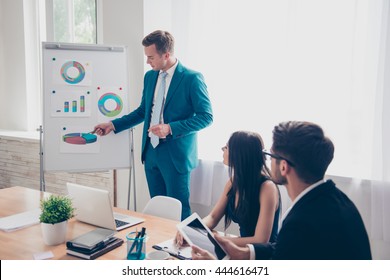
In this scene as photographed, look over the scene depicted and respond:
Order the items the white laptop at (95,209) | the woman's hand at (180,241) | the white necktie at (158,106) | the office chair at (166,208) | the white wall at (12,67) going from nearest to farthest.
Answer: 1. the woman's hand at (180,241)
2. the white laptop at (95,209)
3. the office chair at (166,208)
4. the white necktie at (158,106)
5. the white wall at (12,67)

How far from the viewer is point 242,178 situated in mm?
1892

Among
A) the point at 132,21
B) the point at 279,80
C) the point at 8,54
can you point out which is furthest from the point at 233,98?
the point at 8,54

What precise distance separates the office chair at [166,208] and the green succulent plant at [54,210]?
65cm

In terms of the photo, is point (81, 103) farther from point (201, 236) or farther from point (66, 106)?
point (201, 236)

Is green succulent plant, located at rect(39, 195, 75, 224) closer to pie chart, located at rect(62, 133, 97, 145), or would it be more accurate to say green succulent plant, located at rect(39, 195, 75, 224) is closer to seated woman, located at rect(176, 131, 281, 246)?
seated woman, located at rect(176, 131, 281, 246)

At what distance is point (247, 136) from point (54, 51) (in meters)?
1.81

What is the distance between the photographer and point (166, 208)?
7.45 feet

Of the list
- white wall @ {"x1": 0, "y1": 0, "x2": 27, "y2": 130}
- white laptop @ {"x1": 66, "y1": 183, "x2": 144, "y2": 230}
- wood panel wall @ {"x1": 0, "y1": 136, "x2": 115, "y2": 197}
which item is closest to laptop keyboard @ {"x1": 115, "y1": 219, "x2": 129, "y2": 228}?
white laptop @ {"x1": 66, "y1": 183, "x2": 144, "y2": 230}

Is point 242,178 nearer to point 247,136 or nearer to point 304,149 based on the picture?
point 247,136

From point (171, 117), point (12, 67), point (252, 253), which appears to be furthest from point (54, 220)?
point (12, 67)

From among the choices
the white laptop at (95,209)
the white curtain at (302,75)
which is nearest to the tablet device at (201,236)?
the white laptop at (95,209)

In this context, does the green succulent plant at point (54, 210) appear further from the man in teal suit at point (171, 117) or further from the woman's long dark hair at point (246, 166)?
the man in teal suit at point (171, 117)

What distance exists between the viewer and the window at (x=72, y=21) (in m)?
4.20

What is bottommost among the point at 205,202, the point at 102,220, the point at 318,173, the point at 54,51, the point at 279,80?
the point at 205,202
